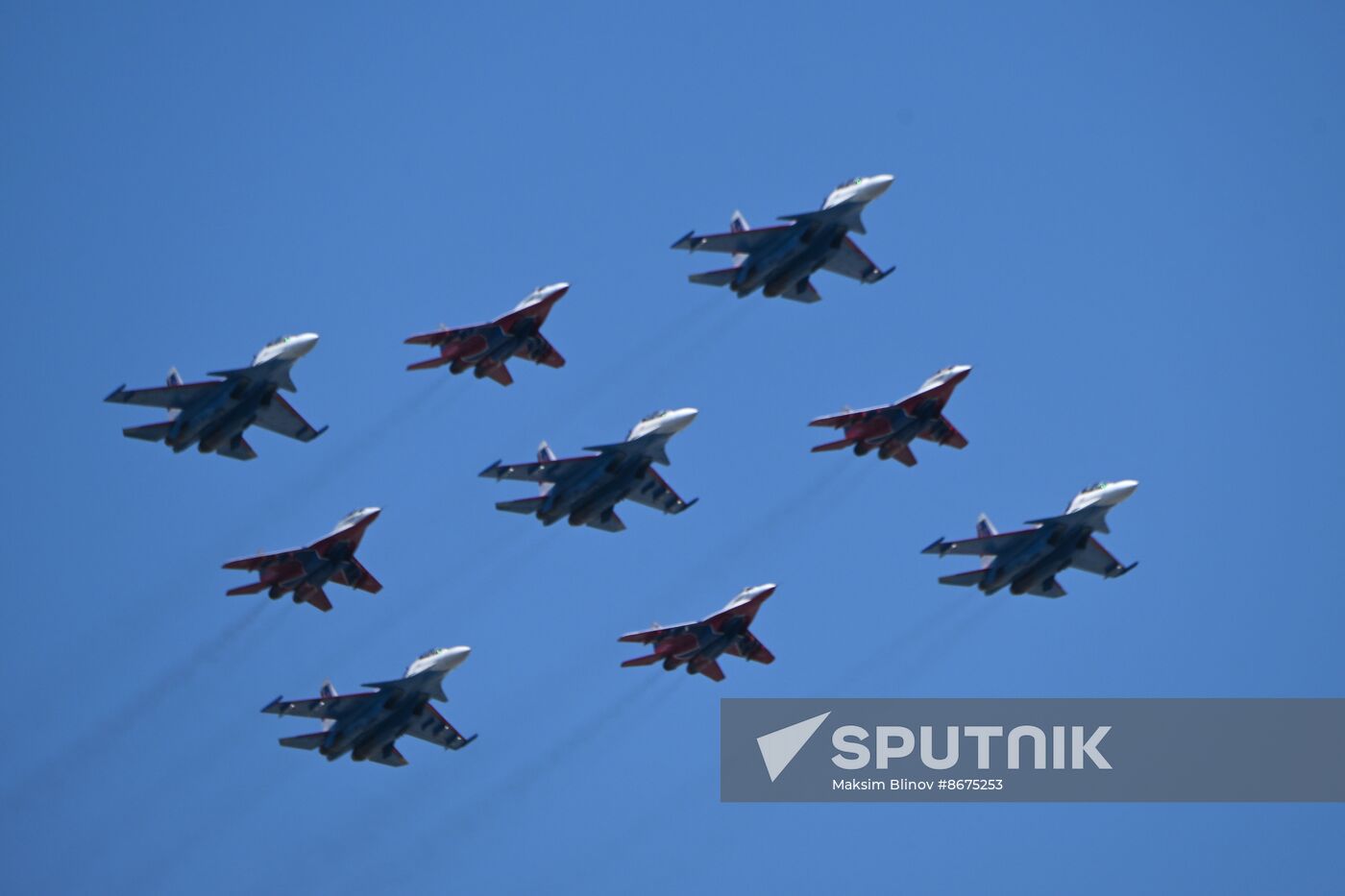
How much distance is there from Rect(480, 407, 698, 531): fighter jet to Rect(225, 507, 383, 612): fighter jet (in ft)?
18.2

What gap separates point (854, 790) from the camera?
90.3 m

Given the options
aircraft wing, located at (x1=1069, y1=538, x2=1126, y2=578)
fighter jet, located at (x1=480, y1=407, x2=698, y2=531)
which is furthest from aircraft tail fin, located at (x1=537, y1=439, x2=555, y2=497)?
aircraft wing, located at (x1=1069, y1=538, x2=1126, y2=578)

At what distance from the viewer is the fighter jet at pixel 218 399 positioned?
288 ft

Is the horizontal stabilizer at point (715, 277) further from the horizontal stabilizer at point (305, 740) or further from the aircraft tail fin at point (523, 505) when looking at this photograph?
the horizontal stabilizer at point (305, 740)

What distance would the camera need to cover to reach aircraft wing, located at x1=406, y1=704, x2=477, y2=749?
9238cm

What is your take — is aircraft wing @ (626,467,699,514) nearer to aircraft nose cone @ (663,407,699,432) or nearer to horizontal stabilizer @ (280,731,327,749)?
aircraft nose cone @ (663,407,699,432)

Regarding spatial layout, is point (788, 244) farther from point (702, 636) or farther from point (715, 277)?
point (702, 636)

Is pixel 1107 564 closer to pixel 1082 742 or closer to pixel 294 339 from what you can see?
pixel 1082 742

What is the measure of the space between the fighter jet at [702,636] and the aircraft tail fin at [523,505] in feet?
20.6

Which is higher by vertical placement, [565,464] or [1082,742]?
[565,464]

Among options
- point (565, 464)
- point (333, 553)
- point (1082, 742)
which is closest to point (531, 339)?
point (565, 464)

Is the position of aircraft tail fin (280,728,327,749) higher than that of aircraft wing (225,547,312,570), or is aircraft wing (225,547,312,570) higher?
aircraft wing (225,547,312,570)

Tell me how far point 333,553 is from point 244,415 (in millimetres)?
6365

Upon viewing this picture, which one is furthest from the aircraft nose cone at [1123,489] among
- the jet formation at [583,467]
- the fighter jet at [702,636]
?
the fighter jet at [702,636]
